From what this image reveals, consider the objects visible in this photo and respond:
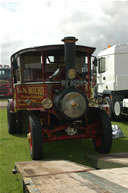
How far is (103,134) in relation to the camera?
5.03 metres

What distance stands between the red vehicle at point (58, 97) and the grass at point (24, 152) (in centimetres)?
40

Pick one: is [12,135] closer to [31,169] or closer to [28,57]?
[28,57]

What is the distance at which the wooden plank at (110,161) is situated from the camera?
4121mm

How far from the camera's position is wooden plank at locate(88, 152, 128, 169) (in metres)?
4.12

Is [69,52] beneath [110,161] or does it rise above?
above

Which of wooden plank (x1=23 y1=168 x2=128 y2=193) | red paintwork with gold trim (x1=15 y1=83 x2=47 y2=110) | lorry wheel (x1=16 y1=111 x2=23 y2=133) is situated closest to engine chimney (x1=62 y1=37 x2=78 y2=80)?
red paintwork with gold trim (x1=15 y1=83 x2=47 y2=110)

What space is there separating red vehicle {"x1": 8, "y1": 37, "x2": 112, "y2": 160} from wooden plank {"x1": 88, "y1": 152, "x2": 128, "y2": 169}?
483mm

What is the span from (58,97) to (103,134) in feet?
4.05

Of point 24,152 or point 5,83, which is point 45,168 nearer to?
point 24,152

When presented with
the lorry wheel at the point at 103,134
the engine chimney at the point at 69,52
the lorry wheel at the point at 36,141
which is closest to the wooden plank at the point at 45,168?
the lorry wheel at the point at 36,141

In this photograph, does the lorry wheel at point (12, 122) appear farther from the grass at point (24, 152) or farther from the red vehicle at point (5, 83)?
the red vehicle at point (5, 83)

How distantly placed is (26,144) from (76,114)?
6.59 feet

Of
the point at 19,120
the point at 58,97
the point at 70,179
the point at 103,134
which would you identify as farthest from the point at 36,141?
the point at 19,120

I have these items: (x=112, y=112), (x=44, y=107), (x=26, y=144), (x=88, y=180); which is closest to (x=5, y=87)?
(x=112, y=112)
